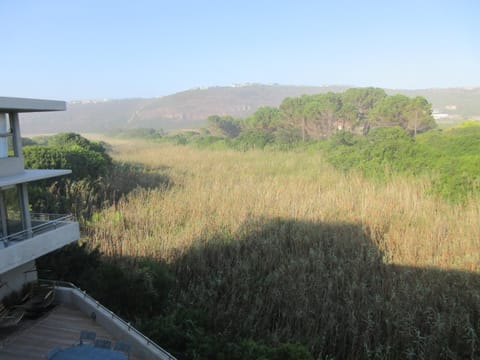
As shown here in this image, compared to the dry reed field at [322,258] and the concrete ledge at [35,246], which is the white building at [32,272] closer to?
the concrete ledge at [35,246]

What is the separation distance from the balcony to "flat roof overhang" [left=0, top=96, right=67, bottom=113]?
1490 mm

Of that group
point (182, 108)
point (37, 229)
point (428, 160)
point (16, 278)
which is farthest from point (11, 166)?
point (182, 108)

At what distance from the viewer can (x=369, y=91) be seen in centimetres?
3206

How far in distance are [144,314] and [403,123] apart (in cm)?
2411

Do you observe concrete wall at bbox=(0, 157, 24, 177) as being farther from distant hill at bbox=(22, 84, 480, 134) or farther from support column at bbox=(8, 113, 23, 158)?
distant hill at bbox=(22, 84, 480, 134)

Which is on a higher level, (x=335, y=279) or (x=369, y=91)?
(x=369, y=91)

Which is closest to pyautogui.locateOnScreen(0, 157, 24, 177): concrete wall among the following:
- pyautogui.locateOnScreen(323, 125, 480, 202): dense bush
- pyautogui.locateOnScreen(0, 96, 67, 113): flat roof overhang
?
pyautogui.locateOnScreen(0, 96, 67, 113): flat roof overhang

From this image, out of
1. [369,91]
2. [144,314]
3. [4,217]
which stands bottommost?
[144,314]

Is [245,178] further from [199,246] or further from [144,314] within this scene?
[144,314]

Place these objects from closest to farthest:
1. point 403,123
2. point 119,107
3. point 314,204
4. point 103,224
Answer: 1. point 103,224
2. point 314,204
3. point 403,123
4. point 119,107

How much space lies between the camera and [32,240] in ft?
17.3

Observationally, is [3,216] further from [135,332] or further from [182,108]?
[182,108]

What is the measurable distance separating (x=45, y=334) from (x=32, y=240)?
1170mm

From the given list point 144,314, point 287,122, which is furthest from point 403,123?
point 144,314
